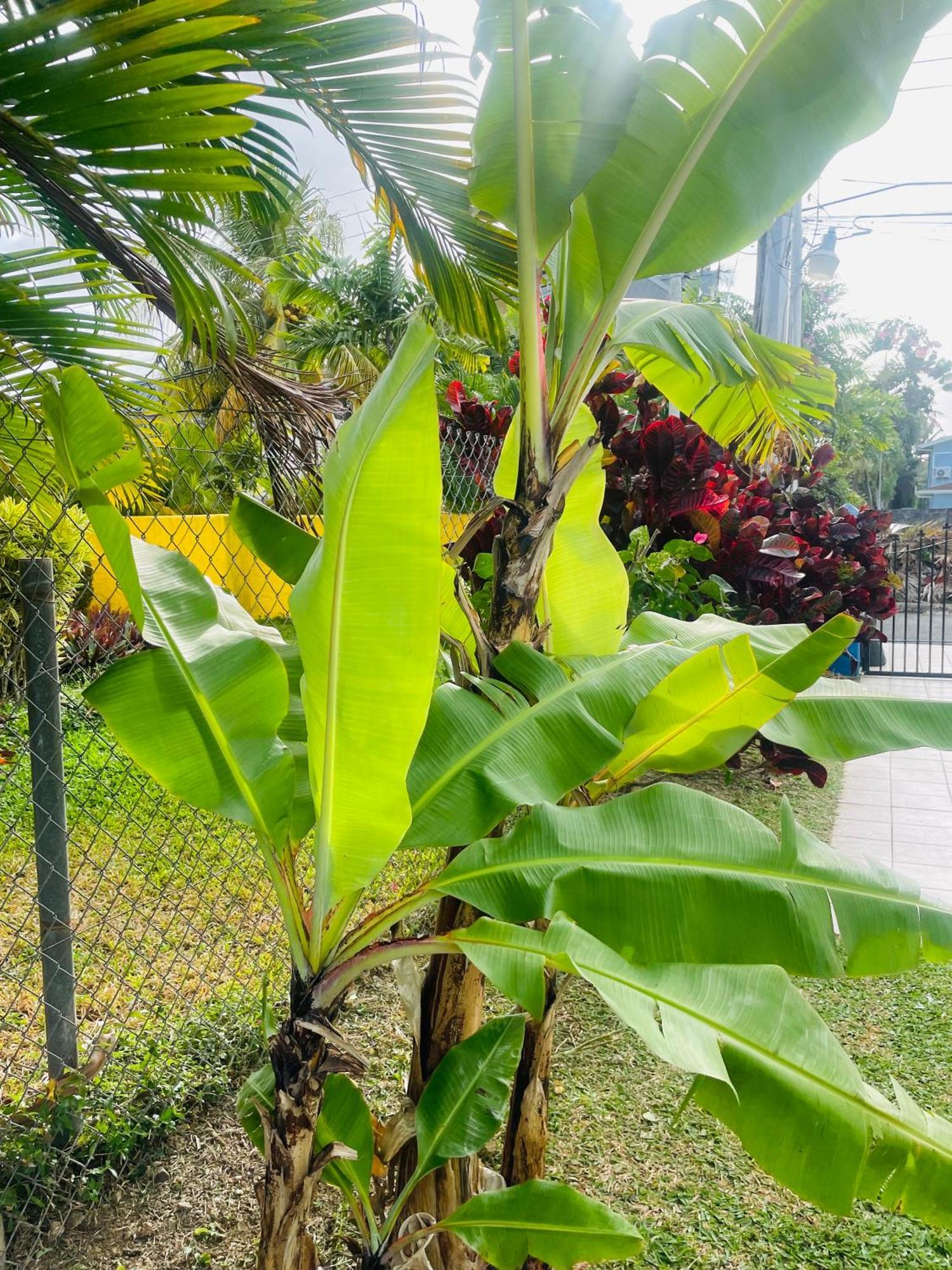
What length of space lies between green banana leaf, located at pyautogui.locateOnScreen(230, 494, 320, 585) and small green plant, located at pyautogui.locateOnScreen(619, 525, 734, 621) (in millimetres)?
3332

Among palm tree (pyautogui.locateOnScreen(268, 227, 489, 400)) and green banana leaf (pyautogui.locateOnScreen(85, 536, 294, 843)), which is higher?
palm tree (pyautogui.locateOnScreen(268, 227, 489, 400))

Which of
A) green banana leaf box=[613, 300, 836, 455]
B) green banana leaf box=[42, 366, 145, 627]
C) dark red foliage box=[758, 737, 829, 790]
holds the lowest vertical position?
dark red foliage box=[758, 737, 829, 790]

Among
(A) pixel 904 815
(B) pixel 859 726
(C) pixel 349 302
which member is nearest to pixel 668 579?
(A) pixel 904 815

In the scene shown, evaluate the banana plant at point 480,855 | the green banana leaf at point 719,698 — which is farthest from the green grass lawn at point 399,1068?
the green banana leaf at point 719,698

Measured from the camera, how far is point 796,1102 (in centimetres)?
125

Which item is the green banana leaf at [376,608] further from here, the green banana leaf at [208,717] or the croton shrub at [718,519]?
the croton shrub at [718,519]

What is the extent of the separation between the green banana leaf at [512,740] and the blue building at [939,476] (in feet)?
124

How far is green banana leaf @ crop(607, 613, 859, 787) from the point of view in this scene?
141cm

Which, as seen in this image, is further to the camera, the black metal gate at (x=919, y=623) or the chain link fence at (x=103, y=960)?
the black metal gate at (x=919, y=623)

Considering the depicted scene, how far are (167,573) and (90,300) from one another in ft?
3.98

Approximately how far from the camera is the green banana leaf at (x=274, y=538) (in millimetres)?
1774

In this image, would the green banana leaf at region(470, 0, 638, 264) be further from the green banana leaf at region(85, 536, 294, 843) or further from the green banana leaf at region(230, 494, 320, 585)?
the green banana leaf at region(85, 536, 294, 843)

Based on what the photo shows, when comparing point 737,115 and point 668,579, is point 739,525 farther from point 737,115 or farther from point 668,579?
point 737,115

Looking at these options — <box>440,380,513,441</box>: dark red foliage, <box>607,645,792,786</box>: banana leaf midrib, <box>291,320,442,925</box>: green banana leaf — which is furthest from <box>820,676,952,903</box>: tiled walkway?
<box>291,320,442,925</box>: green banana leaf
